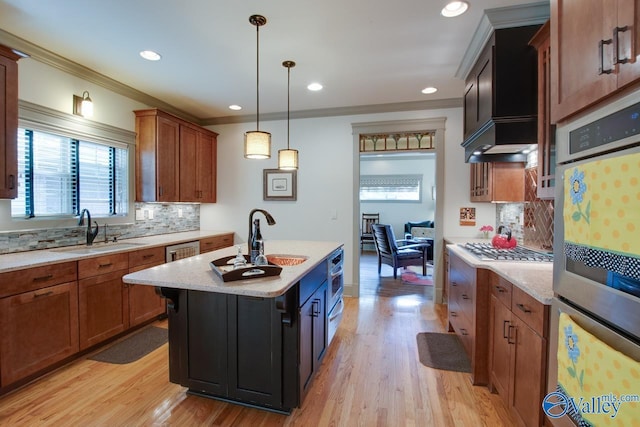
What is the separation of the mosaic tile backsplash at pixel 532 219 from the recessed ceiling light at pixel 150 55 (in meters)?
3.60

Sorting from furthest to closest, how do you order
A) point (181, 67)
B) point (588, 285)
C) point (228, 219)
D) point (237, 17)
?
point (228, 219)
point (181, 67)
point (237, 17)
point (588, 285)

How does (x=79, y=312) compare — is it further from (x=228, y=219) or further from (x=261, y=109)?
(x=261, y=109)

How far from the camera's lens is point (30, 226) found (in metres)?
2.52

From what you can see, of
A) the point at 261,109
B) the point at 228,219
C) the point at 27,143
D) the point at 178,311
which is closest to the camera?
the point at 178,311

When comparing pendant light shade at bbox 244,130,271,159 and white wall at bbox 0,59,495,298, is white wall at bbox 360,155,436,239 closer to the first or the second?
white wall at bbox 0,59,495,298

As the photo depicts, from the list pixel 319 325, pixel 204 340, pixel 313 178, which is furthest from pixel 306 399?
pixel 313 178

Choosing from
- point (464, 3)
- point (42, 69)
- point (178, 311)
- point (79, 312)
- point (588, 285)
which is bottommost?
point (79, 312)

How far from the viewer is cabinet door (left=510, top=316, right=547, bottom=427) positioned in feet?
4.32

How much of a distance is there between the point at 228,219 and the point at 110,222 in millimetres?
1613

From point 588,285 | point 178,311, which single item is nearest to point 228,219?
point 178,311

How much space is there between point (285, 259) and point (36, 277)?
176 cm

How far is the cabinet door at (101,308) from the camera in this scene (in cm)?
238

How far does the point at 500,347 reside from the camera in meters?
1.80

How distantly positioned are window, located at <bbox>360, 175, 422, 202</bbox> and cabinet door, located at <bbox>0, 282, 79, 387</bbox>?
6.65 m
